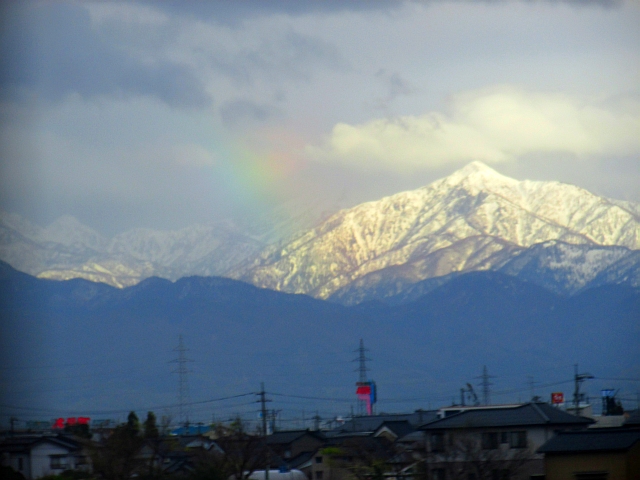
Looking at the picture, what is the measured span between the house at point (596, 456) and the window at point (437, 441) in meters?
8.42

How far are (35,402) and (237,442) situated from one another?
15839 centimetres

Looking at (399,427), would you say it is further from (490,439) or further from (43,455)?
(490,439)

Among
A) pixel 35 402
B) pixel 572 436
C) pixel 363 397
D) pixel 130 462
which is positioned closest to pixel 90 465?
pixel 130 462

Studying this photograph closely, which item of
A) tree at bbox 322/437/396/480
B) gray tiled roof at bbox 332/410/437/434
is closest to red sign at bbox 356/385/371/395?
gray tiled roof at bbox 332/410/437/434

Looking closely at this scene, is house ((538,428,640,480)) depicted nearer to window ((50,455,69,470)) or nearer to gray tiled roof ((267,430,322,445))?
window ((50,455,69,470))

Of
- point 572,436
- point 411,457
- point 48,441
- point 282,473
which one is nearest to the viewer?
point 572,436

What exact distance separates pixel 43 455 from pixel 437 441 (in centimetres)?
1909

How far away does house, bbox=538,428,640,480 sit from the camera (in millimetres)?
24688

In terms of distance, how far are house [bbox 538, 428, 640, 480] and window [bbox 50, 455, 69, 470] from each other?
2520 centimetres

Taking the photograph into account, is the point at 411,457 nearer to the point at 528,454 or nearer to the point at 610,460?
the point at 528,454

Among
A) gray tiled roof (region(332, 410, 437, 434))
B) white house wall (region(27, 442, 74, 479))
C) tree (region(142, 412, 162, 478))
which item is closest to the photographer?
tree (region(142, 412, 162, 478))

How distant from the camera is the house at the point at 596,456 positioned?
24.7 m

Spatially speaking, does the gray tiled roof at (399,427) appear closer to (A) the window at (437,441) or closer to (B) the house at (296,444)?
(B) the house at (296,444)

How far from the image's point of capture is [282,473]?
4697cm
